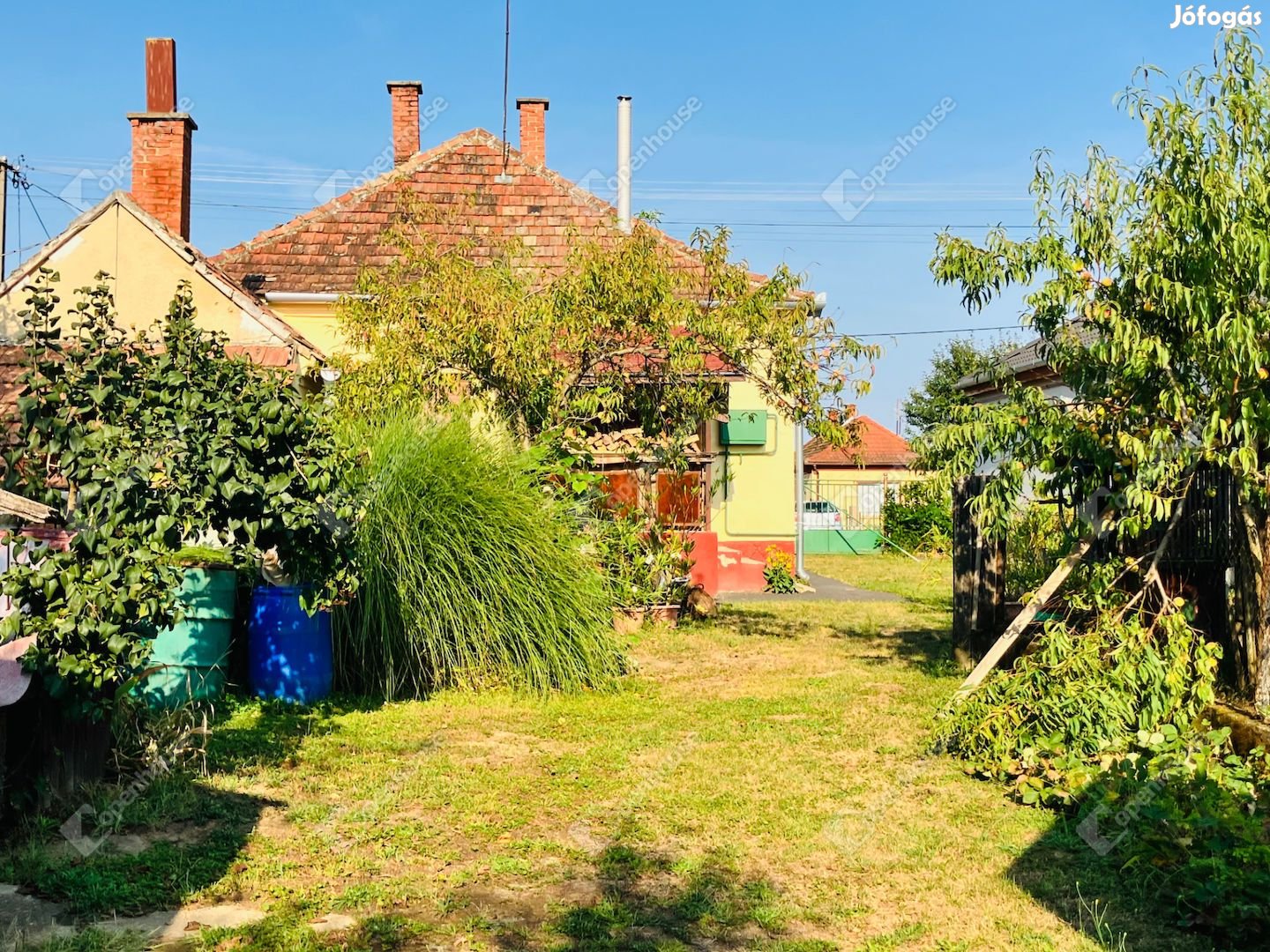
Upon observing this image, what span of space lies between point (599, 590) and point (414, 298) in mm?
3539

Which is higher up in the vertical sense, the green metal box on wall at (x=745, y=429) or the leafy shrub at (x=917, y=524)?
the green metal box on wall at (x=745, y=429)

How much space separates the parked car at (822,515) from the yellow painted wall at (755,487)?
1382 centimetres

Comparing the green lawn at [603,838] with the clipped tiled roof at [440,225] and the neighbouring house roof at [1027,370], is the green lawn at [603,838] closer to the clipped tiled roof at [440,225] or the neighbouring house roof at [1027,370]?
the neighbouring house roof at [1027,370]

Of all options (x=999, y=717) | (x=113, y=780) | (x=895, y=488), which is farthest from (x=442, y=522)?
(x=895, y=488)

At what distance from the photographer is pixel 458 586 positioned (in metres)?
9.02

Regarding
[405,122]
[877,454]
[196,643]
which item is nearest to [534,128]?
[405,122]

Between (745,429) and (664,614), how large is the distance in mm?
5758

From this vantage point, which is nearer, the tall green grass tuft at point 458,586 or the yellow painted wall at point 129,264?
the tall green grass tuft at point 458,586

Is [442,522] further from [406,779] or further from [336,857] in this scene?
[336,857]

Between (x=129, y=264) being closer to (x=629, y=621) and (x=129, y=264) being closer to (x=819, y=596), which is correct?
(x=629, y=621)

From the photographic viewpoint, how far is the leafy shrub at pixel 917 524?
29.0m

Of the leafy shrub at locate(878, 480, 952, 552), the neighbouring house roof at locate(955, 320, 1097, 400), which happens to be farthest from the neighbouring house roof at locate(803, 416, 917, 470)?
the neighbouring house roof at locate(955, 320, 1097, 400)

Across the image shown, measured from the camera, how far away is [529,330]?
36.3ft

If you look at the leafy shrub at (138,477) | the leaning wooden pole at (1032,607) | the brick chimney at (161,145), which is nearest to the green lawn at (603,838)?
the leaning wooden pole at (1032,607)
